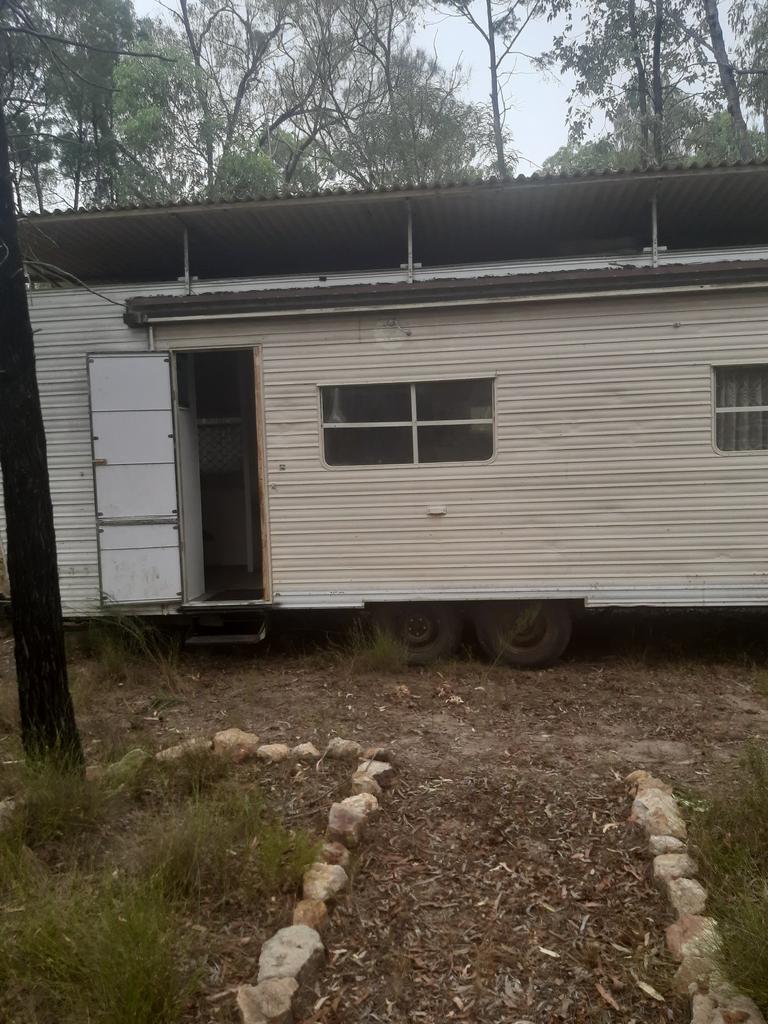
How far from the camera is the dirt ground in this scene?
2.72 metres

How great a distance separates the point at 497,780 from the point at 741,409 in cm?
388

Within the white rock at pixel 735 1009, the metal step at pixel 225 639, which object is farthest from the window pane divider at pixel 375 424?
the white rock at pixel 735 1009

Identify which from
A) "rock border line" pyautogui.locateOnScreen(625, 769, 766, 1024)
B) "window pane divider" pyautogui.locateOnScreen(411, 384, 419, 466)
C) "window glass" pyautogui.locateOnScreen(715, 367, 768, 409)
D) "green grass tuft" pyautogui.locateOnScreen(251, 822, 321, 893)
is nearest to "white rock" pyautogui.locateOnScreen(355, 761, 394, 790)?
"green grass tuft" pyautogui.locateOnScreen(251, 822, 321, 893)

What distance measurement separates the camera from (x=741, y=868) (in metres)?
3.03

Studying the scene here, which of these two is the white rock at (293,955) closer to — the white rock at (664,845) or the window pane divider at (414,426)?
the white rock at (664,845)

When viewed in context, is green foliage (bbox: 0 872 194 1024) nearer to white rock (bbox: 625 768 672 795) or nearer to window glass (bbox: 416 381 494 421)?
white rock (bbox: 625 768 672 795)

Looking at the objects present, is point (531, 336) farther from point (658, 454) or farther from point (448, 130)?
point (448, 130)

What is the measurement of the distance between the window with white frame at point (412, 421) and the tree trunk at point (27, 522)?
10.8 ft

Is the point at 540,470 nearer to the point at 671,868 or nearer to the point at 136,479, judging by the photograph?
the point at 136,479

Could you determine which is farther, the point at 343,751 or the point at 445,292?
the point at 445,292

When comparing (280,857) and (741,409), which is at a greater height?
(741,409)

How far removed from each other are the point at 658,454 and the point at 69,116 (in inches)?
627

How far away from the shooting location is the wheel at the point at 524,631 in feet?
22.1

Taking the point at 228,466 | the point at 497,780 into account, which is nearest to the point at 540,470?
the point at 497,780
